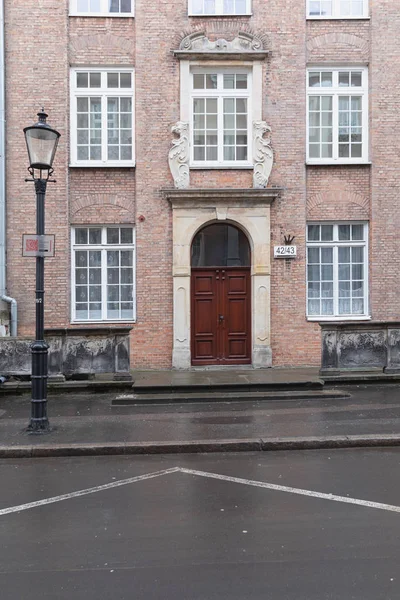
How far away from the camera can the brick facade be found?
1372cm

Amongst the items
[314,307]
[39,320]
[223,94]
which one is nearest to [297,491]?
[39,320]

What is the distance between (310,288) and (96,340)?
19.9 feet

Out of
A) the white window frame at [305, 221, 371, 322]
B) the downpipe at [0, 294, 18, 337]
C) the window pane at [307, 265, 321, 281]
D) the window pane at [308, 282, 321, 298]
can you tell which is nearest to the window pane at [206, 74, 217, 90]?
the white window frame at [305, 221, 371, 322]

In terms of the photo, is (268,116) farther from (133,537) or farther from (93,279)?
(133,537)

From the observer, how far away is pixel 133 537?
4555 millimetres

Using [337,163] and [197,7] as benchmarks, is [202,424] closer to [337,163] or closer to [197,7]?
[337,163]

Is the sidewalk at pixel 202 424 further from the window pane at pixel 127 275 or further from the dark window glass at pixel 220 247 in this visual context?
the dark window glass at pixel 220 247

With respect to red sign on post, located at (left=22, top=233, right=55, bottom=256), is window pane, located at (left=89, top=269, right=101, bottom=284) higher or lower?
lower

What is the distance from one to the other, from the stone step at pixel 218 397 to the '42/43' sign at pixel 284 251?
4221 millimetres

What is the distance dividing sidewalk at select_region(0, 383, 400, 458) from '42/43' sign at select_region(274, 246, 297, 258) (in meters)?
4.17

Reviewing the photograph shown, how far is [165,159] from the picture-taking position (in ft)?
45.5

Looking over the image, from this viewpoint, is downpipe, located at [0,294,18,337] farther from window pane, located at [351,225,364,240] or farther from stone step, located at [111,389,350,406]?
window pane, located at [351,225,364,240]

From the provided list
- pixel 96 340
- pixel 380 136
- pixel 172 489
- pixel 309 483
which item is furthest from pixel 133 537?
pixel 380 136

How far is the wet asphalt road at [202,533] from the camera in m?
3.72
